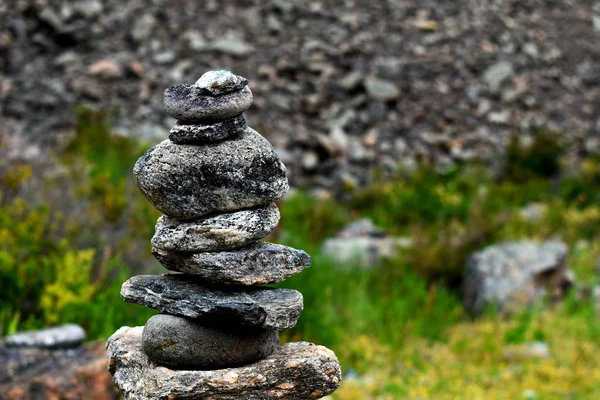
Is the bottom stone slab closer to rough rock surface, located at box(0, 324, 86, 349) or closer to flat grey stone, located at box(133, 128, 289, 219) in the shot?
flat grey stone, located at box(133, 128, 289, 219)

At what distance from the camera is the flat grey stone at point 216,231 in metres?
3.58

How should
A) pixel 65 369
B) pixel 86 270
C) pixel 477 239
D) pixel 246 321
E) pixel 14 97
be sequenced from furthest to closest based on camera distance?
pixel 14 97
pixel 477 239
pixel 86 270
pixel 65 369
pixel 246 321

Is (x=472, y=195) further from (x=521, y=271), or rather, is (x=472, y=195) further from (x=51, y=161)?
(x=51, y=161)

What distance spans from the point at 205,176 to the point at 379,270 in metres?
6.49

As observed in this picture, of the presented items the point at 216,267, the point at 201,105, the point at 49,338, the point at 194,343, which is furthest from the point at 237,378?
the point at 49,338

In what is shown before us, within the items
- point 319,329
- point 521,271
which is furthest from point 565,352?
point 319,329

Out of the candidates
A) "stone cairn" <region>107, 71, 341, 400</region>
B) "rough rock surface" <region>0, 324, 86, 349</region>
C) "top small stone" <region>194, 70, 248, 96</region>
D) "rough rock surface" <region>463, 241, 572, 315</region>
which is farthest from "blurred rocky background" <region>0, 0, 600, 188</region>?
"top small stone" <region>194, 70, 248, 96</region>

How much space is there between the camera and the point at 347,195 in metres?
12.4

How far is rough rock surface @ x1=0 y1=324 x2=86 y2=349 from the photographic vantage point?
561 cm

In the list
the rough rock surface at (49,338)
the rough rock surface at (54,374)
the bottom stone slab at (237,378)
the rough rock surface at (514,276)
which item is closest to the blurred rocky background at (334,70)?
the rough rock surface at (514,276)

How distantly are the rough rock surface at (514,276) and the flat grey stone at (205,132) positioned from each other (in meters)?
6.27

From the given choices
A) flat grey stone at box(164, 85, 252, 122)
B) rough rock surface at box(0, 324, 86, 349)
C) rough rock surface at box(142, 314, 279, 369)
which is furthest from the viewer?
rough rock surface at box(0, 324, 86, 349)

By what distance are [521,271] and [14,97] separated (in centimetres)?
768

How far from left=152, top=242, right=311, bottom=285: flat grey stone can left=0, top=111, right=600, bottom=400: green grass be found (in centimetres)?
291
